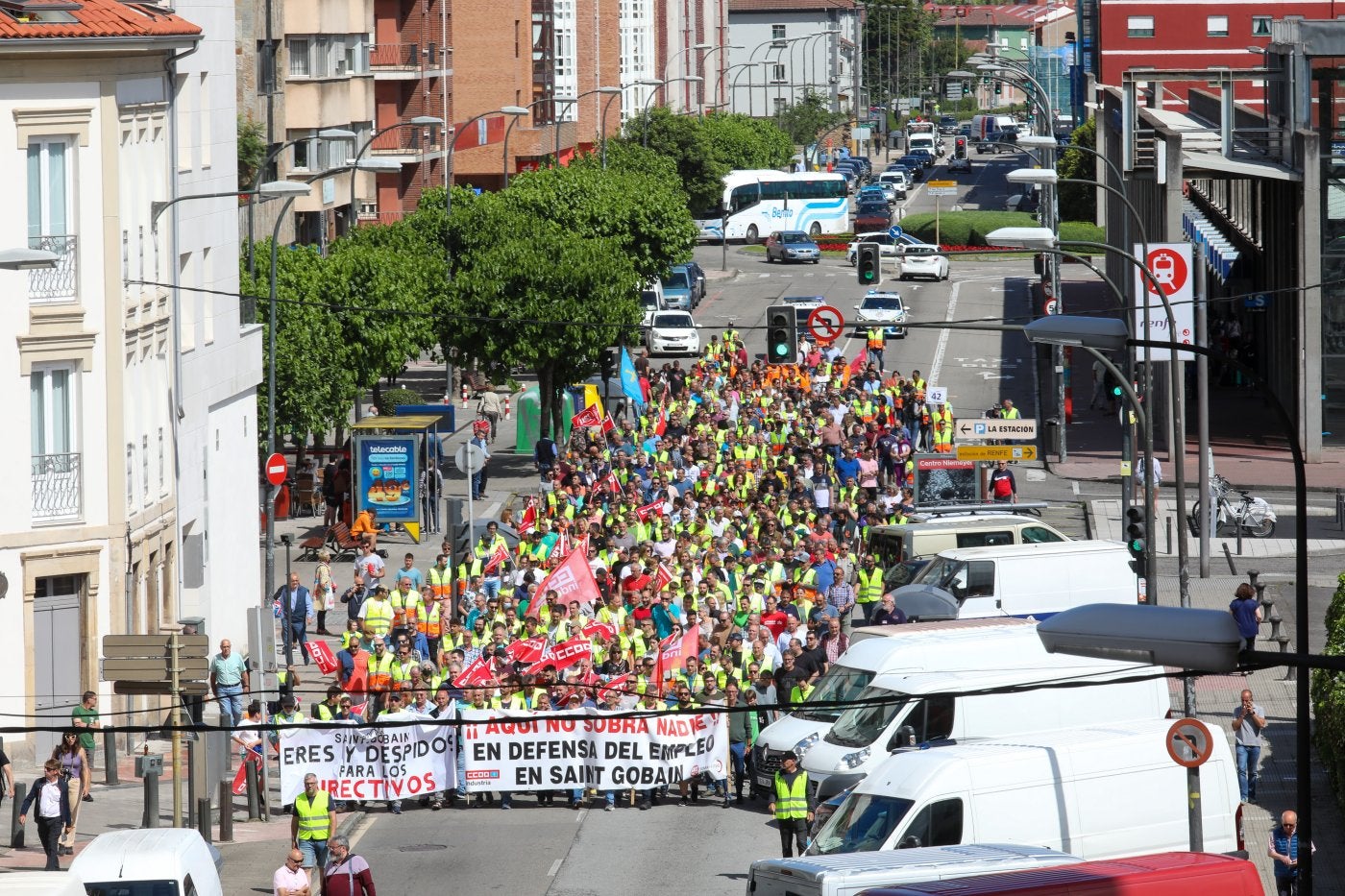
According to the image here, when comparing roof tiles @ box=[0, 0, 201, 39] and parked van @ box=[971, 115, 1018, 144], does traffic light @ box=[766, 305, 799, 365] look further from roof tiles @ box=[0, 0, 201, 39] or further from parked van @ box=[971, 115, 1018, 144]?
parked van @ box=[971, 115, 1018, 144]

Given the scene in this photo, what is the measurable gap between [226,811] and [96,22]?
11087 mm

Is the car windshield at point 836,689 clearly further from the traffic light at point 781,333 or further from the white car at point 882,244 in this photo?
the white car at point 882,244

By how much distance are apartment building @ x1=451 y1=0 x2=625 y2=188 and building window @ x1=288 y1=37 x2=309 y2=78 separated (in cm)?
1256

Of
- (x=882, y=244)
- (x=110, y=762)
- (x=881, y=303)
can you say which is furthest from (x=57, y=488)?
(x=882, y=244)

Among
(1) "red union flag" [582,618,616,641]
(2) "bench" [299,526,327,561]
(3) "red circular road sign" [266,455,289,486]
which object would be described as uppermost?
(3) "red circular road sign" [266,455,289,486]

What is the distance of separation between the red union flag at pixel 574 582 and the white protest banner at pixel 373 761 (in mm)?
5379

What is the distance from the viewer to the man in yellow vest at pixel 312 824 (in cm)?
2045

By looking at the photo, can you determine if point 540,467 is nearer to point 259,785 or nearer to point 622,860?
point 259,785

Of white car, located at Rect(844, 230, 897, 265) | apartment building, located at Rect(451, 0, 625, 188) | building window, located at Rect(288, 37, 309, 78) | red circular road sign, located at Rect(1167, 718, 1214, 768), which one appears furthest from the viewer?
white car, located at Rect(844, 230, 897, 265)

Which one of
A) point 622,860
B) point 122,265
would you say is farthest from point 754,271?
point 622,860

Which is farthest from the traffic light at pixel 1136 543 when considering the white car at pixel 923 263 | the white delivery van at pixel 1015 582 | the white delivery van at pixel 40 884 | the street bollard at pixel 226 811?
the white car at pixel 923 263

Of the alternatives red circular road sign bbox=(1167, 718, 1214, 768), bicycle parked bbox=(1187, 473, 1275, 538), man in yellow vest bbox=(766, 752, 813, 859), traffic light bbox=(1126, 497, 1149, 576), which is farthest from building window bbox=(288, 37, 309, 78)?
red circular road sign bbox=(1167, 718, 1214, 768)

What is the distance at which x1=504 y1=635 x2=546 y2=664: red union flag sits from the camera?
25844 mm

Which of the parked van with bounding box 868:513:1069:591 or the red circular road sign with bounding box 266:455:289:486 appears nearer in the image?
the parked van with bounding box 868:513:1069:591
